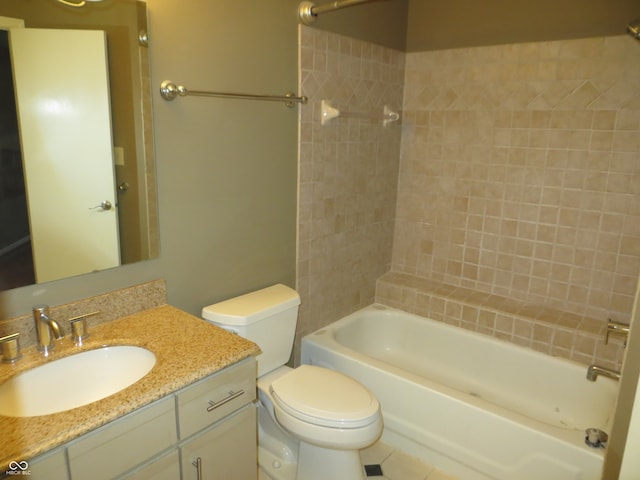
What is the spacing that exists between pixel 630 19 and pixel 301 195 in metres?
1.85

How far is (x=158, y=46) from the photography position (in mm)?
1655

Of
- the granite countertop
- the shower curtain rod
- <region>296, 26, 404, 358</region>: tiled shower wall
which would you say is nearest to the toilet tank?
the granite countertop

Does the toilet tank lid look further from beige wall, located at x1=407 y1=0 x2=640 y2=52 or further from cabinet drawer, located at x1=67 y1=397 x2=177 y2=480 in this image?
beige wall, located at x1=407 y1=0 x2=640 y2=52

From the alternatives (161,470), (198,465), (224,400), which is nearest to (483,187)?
(224,400)

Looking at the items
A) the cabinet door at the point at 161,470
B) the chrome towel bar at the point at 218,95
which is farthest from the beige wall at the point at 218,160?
the cabinet door at the point at 161,470

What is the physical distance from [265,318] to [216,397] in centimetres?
60

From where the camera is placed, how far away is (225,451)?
60.9 inches

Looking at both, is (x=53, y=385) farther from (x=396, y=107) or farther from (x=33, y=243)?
(x=396, y=107)

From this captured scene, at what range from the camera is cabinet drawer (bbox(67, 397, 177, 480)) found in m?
1.13


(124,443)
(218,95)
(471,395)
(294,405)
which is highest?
(218,95)

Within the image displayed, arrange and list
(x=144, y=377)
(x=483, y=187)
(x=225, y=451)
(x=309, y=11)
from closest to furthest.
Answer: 1. (x=144, y=377)
2. (x=225, y=451)
3. (x=309, y=11)
4. (x=483, y=187)

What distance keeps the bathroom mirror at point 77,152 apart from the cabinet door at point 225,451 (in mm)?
699

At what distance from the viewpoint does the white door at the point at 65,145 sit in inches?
53.8

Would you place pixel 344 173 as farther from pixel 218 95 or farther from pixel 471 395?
pixel 471 395
